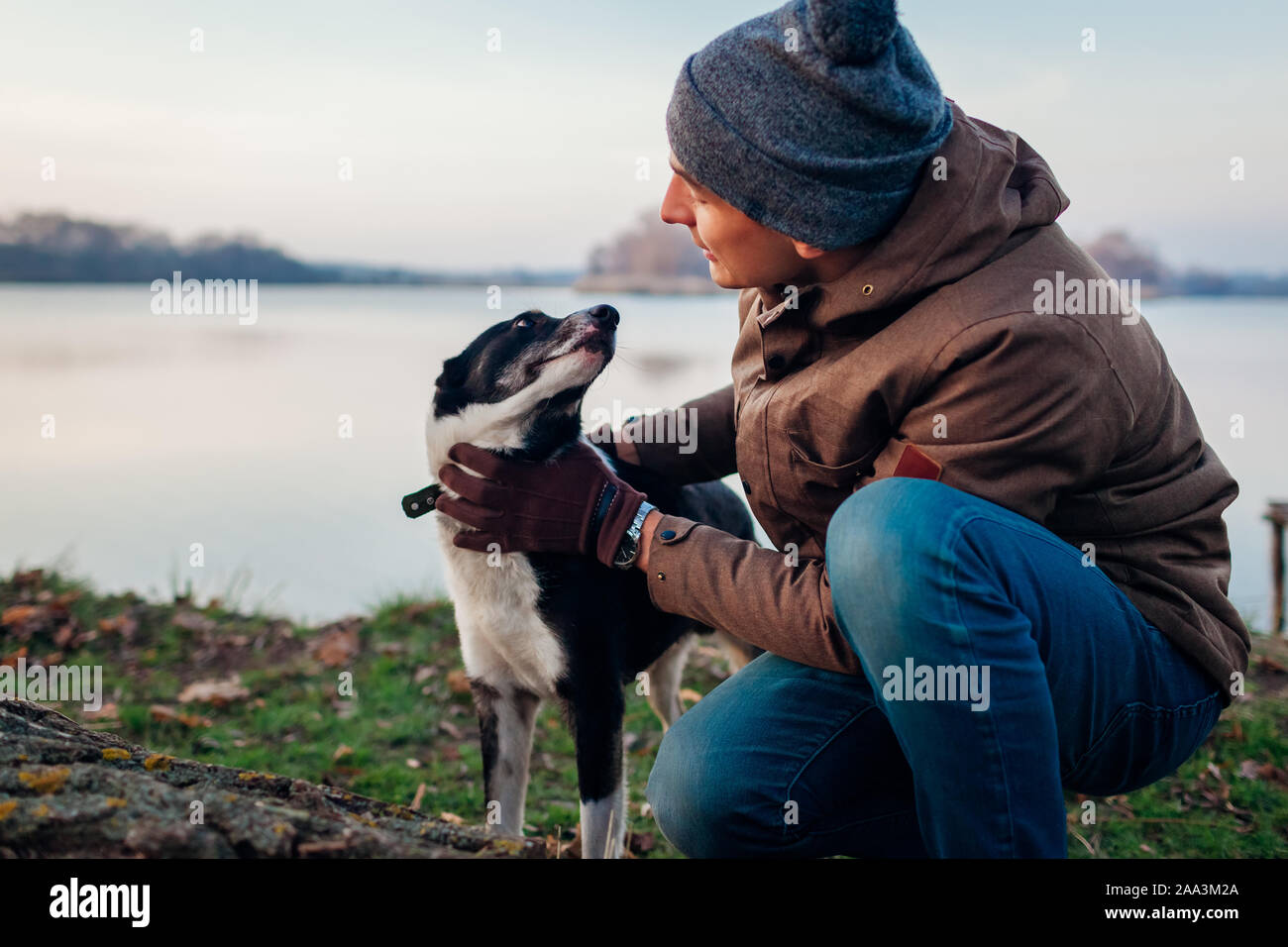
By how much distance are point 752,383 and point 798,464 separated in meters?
0.27

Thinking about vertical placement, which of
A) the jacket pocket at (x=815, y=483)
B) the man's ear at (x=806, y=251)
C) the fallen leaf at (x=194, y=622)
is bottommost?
the fallen leaf at (x=194, y=622)

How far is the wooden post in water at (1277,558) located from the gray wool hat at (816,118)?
4095 millimetres

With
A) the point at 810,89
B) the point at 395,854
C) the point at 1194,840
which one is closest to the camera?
the point at 395,854

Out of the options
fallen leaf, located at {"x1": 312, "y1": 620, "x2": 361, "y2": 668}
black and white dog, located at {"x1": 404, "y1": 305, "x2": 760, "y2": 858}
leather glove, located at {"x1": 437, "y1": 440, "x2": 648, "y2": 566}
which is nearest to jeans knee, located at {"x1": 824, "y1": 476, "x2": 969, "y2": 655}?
leather glove, located at {"x1": 437, "y1": 440, "x2": 648, "y2": 566}

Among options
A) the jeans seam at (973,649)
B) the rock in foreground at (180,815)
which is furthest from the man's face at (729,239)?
the rock in foreground at (180,815)

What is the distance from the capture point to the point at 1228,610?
1999mm

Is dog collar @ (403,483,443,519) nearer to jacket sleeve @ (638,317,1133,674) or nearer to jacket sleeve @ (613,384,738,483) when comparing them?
jacket sleeve @ (613,384,738,483)

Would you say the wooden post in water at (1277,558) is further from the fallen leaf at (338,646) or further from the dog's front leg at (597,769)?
the fallen leaf at (338,646)

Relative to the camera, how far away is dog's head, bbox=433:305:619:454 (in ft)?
8.11

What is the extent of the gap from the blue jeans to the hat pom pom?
30.2 inches

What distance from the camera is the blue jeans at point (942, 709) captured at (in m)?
1.67
